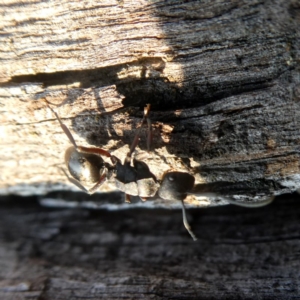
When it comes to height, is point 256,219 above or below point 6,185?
below

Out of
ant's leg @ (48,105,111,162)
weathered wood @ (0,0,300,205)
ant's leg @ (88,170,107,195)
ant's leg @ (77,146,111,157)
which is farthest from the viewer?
ant's leg @ (88,170,107,195)

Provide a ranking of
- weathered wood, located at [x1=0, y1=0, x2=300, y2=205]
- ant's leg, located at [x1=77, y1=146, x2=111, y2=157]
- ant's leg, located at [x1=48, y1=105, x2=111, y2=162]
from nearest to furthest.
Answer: weathered wood, located at [x1=0, y1=0, x2=300, y2=205]
ant's leg, located at [x1=48, y1=105, x2=111, y2=162]
ant's leg, located at [x1=77, y1=146, x2=111, y2=157]

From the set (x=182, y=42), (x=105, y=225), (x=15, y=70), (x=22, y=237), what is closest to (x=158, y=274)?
(x=105, y=225)

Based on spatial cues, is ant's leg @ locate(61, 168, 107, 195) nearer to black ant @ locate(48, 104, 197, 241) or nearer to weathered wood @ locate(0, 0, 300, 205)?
black ant @ locate(48, 104, 197, 241)

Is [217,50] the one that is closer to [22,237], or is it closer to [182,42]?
[182,42]

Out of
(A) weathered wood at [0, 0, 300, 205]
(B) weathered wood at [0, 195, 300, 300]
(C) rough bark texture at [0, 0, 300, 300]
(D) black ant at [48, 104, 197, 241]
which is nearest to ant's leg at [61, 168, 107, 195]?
(D) black ant at [48, 104, 197, 241]

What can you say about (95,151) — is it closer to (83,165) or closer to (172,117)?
(83,165)

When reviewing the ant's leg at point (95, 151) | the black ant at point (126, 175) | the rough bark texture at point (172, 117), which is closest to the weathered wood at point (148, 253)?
the rough bark texture at point (172, 117)
